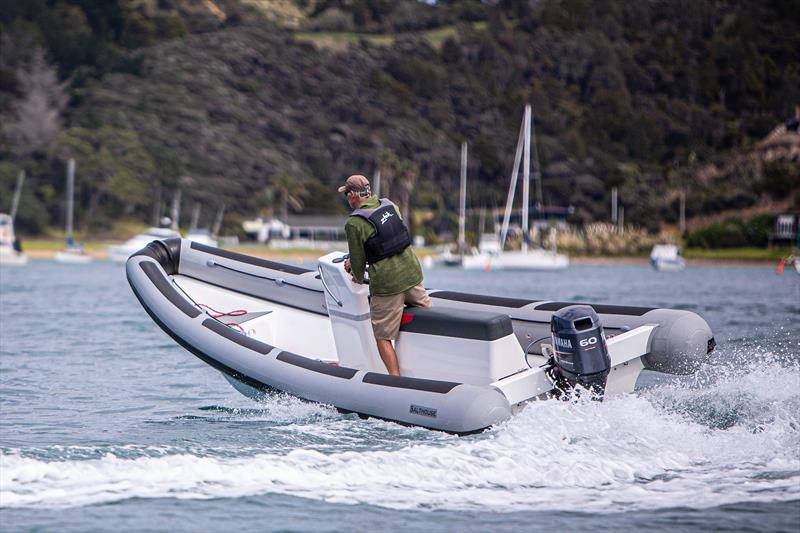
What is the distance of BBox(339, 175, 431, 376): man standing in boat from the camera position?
682 centimetres

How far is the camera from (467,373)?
6.90m

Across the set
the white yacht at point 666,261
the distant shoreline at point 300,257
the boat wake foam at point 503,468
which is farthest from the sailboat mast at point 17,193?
the boat wake foam at point 503,468

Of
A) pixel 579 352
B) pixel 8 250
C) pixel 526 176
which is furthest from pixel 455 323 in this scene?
pixel 8 250

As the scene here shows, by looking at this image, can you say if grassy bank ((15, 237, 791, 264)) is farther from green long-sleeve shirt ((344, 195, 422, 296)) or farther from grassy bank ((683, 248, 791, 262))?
green long-sleeve shirt ((344, 195, 422, 296))

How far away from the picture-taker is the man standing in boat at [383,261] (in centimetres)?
682

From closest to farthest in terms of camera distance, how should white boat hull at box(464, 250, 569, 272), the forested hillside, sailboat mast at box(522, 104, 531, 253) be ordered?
sailboat mast at box(522, 104, 531, 253) → white boat hull at box(464, 250, 569, 272) → the forested hillside

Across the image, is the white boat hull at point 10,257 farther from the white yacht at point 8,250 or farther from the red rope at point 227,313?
the red rope at point 227,313

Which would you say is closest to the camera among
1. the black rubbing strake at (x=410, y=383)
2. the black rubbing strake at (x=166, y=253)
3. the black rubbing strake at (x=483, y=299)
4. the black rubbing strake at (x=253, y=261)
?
the black rubbing strake at (x=410, y=383)

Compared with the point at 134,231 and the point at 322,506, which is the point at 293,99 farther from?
the point at 322,506

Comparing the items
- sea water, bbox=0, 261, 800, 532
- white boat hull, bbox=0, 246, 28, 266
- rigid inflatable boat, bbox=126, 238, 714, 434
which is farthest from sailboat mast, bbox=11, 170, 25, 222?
sea water, bbox=0, 261, 800, 532

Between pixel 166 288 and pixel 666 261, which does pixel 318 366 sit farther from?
pixel 666 261

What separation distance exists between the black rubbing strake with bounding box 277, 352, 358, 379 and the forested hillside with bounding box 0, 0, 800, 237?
68.2 meters

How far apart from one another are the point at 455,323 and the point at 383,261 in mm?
628

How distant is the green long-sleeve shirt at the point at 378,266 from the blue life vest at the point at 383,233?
3cm
